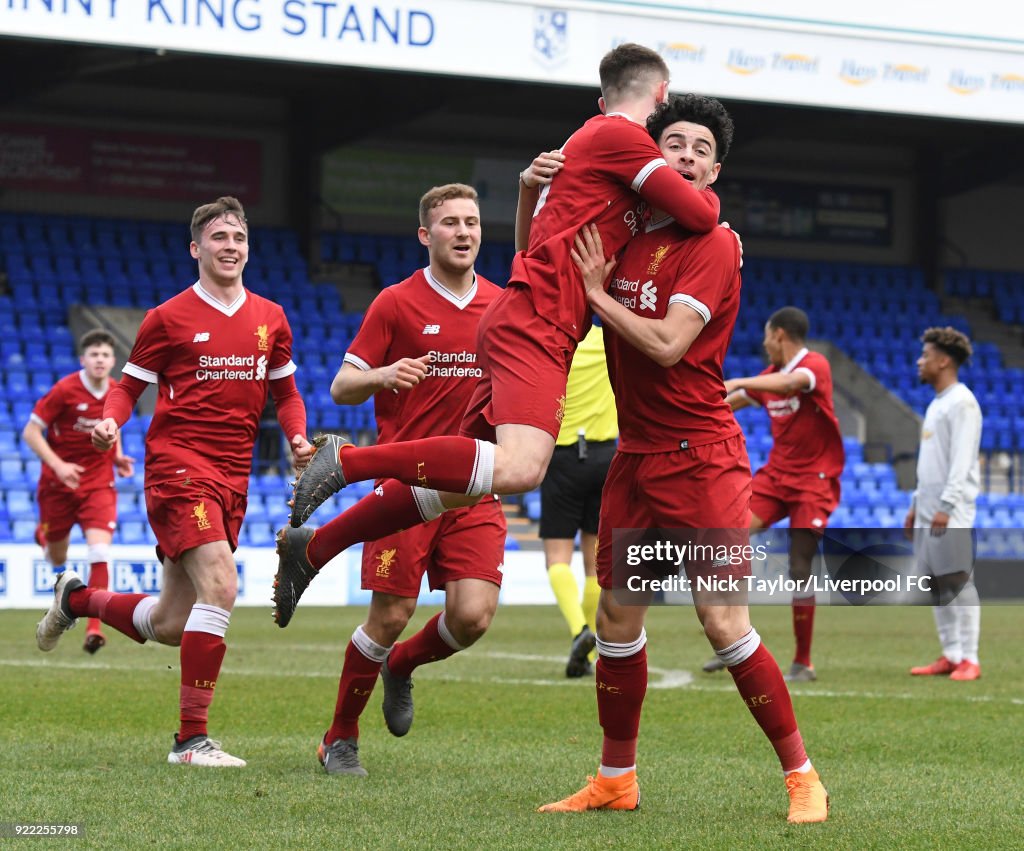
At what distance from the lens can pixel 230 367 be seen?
254 inches

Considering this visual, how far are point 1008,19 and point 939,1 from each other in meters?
1.16

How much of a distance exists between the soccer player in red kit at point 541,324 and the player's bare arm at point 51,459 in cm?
572

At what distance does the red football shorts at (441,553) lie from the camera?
5.97 m

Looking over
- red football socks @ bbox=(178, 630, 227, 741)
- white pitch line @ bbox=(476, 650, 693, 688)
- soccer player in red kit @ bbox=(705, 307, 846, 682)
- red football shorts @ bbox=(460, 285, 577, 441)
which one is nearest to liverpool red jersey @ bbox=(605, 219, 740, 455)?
red football shorts @ bbox=(460, 285, 577, 441)

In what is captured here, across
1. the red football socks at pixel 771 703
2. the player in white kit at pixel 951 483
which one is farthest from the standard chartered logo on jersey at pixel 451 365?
the player in white kit at pixel 951 483

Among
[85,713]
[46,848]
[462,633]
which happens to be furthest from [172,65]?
[46,848]

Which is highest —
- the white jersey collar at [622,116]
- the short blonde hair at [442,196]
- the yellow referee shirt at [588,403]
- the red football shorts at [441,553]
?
the white jersey collar at [622,116]

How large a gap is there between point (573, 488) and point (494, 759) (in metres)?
3.89

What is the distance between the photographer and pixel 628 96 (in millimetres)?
5090

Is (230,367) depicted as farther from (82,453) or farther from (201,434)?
(82,453)

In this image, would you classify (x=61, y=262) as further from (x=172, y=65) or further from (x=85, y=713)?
(x=85, y=713)

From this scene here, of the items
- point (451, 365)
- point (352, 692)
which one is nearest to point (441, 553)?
point (352, 692)

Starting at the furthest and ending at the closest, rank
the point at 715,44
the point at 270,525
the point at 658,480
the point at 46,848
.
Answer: the point at 715,44 < the point at 270,525 < the point at 658,480 < the point at 46,848

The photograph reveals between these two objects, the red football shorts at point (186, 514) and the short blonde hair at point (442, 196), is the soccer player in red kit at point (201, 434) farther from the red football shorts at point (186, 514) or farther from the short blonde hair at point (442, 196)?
the short blonde hair at point (442, 196)
